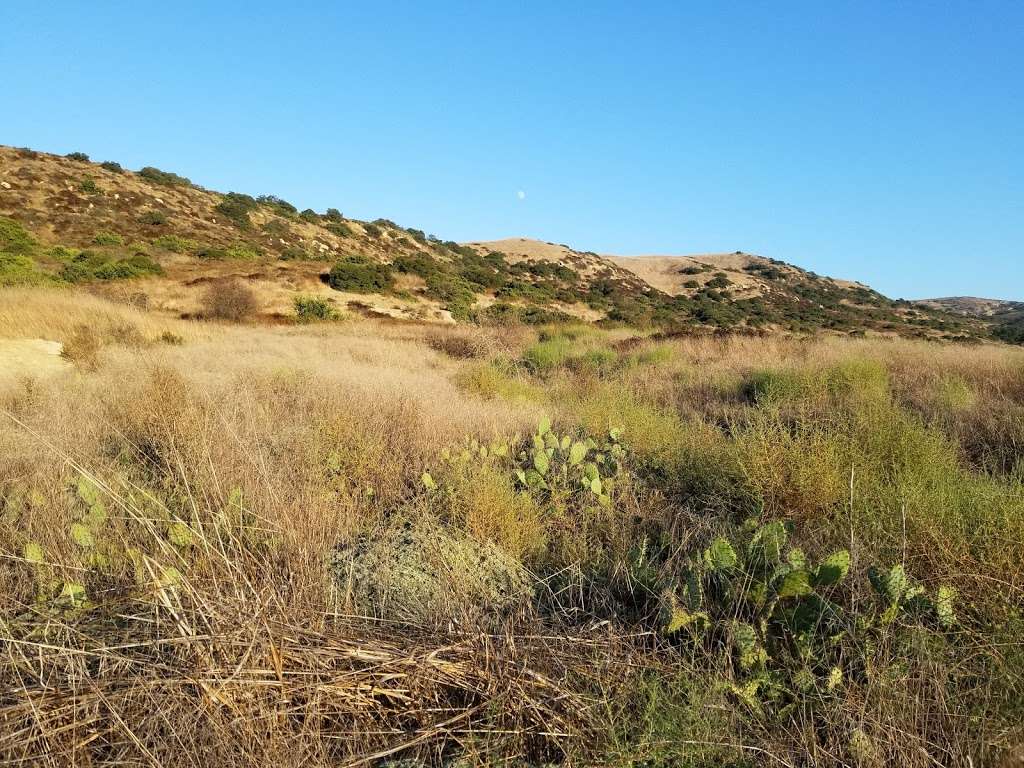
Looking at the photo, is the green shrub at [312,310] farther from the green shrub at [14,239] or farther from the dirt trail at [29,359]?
the green shrub at [14,239]

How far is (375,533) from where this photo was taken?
9.45ft

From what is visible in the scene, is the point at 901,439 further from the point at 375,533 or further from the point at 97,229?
the point at 97,229

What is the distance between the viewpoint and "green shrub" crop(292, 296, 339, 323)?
17.0 meters

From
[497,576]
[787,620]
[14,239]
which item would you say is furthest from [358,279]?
[787,620]

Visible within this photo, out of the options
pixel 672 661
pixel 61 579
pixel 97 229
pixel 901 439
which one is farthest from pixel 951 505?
pixel 97 229

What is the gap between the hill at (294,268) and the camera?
697 inches

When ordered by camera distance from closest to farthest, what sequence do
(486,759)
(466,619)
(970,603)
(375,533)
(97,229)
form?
(486,759)
(466,619)
(970,603)
(375,533)
(97,229)

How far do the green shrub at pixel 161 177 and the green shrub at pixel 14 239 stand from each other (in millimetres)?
12212

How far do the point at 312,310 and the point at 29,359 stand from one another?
948cm

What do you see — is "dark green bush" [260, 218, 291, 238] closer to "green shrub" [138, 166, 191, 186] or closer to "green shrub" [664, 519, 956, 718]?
"green shrub" [138, 166, 191, 186]

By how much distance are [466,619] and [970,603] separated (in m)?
1.94

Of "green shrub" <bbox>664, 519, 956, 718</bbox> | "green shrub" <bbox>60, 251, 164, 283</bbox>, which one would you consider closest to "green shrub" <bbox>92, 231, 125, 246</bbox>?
"green shrub" <bbox>60, 251, 164, 283</bbox>

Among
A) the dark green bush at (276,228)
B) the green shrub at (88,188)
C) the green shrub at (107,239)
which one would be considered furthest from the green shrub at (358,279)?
the green shrub at (88,188)

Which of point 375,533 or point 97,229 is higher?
point 97,229
